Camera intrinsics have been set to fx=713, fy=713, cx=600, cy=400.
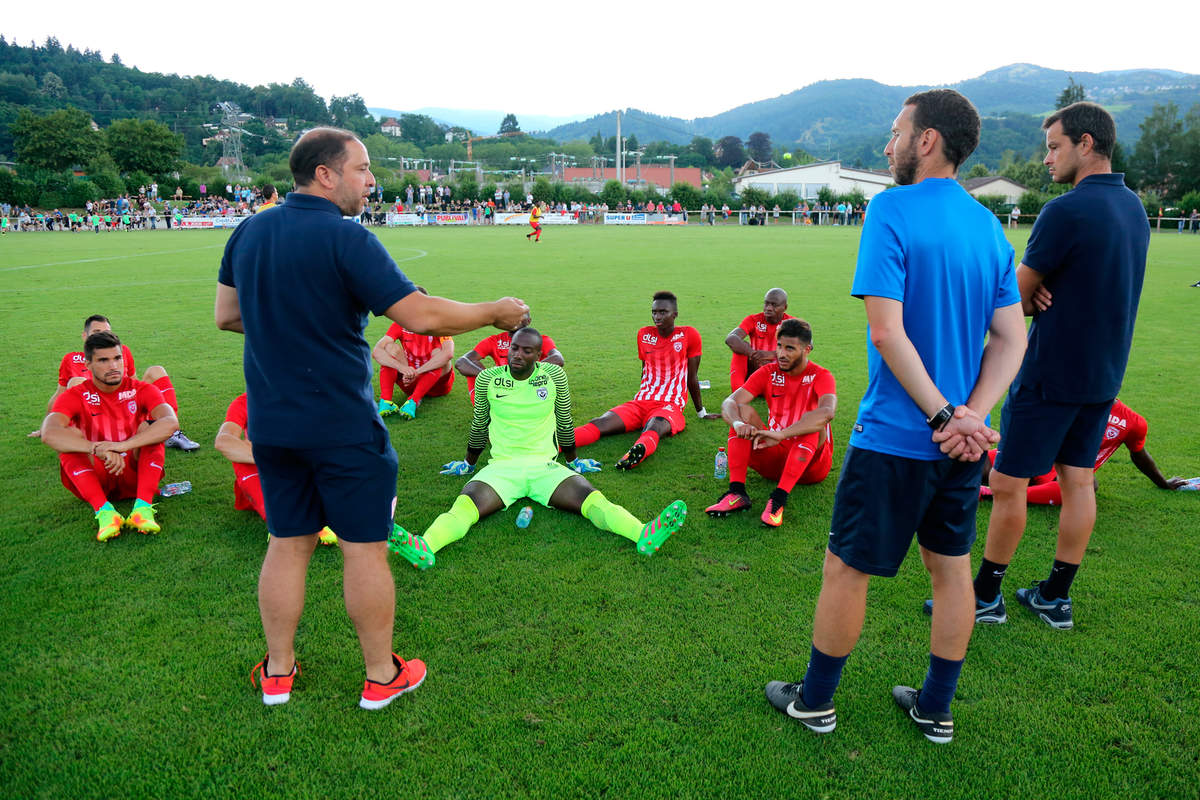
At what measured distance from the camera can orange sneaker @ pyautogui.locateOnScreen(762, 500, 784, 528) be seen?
5.14 metres

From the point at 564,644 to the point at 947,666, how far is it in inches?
71.2

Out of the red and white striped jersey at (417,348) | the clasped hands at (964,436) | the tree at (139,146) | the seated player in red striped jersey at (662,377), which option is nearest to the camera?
the clasped hands at (964,436)

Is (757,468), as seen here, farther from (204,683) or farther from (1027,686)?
(204,683)

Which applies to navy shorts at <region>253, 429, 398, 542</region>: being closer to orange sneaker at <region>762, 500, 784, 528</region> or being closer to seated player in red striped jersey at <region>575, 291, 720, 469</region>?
orange sneaker at <region>762, 500, 784, 528</region>

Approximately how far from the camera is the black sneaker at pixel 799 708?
305cm

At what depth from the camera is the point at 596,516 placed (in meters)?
5.00

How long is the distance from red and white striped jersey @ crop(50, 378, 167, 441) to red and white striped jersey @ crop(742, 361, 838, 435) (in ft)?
15.4

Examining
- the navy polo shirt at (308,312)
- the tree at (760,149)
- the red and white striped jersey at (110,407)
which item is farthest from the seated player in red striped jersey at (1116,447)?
the tree at (760,149)

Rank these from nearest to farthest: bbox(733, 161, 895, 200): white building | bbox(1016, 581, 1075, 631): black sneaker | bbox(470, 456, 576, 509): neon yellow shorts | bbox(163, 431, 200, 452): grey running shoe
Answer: bbox(1016, 581, 1075, 631): black sneaker < bbox(470, 456, 576, 509): neon yellow shorts < bbox(163, 431, 200, 452): grey running shoe < bbox(733, 161, 895, 200): white building

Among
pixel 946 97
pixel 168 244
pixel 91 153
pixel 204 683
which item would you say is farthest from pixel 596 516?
pixel 91 153

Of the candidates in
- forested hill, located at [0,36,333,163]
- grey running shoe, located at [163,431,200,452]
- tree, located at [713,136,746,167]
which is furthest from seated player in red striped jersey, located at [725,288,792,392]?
tree, located at [713,136,746,167]

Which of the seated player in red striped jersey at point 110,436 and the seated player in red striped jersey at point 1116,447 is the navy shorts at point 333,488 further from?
the seated player in red striped jersey at point 1116,447

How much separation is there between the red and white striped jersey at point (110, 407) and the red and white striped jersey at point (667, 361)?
171 inches

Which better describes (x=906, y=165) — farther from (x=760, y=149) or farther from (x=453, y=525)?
(x=760, y=149)
